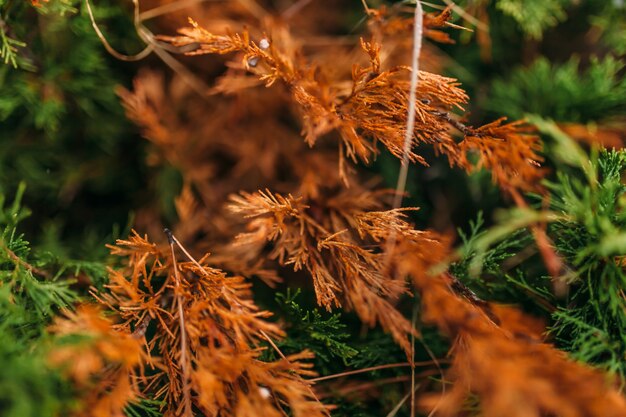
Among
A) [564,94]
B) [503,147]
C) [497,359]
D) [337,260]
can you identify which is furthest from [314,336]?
[564,94]

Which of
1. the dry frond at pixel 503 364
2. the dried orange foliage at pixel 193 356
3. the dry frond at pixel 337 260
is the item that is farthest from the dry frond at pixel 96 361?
the dry frond at pixel 503 364

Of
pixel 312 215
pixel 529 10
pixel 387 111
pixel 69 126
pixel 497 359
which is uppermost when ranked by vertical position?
pixel 529 10

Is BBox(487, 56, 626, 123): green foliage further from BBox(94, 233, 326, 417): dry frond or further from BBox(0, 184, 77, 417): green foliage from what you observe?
BBox(0, 184, 77, 417): green foliage

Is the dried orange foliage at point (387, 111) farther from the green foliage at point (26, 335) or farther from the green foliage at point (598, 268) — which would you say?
the green foliage at point (26, 335)

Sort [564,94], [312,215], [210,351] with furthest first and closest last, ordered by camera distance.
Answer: [564,94] < [312,215] < [210,351]

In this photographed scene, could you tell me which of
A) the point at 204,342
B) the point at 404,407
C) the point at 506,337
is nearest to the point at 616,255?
the point at 506,337

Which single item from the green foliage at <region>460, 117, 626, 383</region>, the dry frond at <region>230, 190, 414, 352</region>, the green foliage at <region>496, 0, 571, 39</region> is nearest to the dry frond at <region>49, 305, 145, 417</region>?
the dry frond at <region>230, 190, 414, 352</region>

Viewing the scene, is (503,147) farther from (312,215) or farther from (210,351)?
(210,351)
